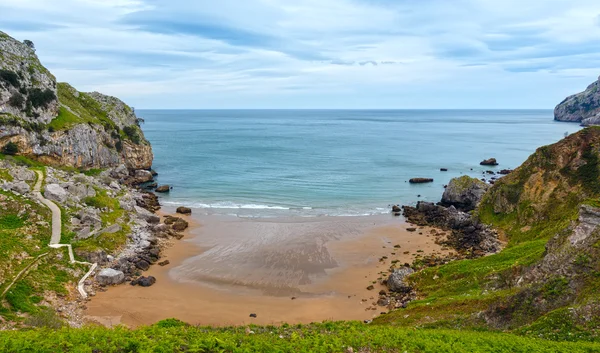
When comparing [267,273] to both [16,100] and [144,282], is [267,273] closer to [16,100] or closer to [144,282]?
[144,282]

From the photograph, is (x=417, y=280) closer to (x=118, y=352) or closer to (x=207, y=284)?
(x=207, y=284)

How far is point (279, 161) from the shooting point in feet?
405

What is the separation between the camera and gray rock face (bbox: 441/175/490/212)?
233ft

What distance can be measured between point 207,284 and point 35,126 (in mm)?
55918

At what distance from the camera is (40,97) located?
7894cm

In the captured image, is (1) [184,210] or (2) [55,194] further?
(1) [184,210]

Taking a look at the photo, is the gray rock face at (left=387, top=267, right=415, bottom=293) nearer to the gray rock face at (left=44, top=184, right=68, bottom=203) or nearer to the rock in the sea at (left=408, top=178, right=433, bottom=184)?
the gray rock face at (left=44, top=184, right=68, bottom=203)

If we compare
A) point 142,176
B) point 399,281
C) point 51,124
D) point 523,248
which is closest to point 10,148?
point 51,124

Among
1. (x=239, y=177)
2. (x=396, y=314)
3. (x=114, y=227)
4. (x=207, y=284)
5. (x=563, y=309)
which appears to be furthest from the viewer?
(x=239, y=177)

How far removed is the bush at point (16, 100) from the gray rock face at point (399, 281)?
74.8 metres

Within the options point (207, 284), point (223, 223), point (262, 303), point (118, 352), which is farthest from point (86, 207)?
point (118, 352)

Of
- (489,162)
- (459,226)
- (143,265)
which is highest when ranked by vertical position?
(489,162)

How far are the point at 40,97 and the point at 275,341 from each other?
268ft

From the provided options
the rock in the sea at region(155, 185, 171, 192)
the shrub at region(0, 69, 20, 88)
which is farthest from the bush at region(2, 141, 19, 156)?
the rock in the sea at region(155, 185, 171, 192)
